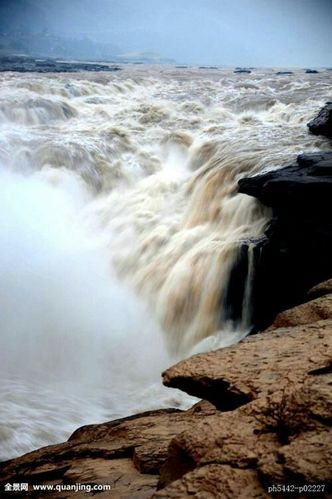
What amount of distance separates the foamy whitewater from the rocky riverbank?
1.79 metres

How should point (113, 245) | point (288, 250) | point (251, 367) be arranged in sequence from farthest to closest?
1. point (113, 245)
2. point (288, 250)
3. point (251, 367)

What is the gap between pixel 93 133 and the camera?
648 inches

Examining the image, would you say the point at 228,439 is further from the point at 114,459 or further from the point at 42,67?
the point at 42,67

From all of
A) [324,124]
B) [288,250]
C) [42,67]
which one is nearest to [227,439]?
[288,250]

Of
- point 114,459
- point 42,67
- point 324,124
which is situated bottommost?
point 114,459

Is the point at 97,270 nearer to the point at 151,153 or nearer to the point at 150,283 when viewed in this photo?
the point at 150,283

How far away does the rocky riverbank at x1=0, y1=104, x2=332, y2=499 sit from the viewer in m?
2.35

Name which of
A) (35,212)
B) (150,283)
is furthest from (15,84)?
(150,283)

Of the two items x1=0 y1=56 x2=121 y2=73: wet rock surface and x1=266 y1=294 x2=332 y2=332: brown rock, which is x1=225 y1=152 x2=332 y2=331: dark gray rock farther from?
x1=0 y1=56 x2=121 y2=73: wet rock surface

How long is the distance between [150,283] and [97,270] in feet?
5.39

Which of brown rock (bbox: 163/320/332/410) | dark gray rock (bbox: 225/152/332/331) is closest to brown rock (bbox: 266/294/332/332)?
brown rock (bbox: 163/320/332/410)

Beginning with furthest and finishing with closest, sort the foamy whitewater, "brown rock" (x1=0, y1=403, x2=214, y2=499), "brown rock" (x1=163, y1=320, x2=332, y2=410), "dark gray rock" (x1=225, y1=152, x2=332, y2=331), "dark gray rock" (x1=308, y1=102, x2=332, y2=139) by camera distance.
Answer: "dark gray rock" (x1=308, y1=102, x2=332, y2=139) → "dark gray rock" (x1=225, y1=152, x2=332, y2=331) → the foamy whitewater → "brown rock" (x1=0, y1=403, x2=214, y2=499) → "brown rock" (x1=163, y1=320, x2=332, y2=410)

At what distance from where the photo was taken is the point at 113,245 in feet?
36.3

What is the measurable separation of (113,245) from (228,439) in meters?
8.64
